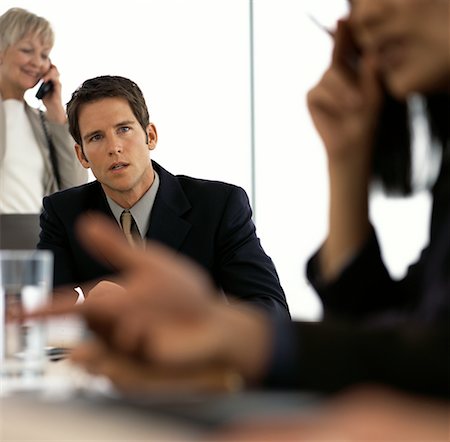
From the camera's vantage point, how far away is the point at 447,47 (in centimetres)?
109

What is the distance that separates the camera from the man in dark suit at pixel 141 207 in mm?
2934

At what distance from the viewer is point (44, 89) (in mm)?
5047

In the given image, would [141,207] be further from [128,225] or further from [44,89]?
[44,89]

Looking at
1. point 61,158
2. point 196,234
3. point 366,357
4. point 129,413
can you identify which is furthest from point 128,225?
point 129,413

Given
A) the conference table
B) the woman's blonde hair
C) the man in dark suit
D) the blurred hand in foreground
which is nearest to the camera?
the conference table

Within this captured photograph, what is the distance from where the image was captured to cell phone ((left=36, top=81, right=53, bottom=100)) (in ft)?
16.3

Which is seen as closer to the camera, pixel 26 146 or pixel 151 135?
pixel 151 135

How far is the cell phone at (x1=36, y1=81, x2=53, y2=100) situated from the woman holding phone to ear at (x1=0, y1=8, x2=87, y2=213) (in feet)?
0.20

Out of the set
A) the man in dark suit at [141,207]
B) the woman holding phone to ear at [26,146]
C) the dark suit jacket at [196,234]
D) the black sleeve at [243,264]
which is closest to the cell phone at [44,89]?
the woman holding phone to ear at [26,146]

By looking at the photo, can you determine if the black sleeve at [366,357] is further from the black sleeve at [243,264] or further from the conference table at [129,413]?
the black sleeve at [243,264]

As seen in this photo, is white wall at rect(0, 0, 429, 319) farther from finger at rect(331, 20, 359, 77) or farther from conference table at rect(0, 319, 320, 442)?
conference table at rect(0, 319, 320, 442)

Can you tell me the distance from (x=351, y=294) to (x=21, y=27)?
161 inches

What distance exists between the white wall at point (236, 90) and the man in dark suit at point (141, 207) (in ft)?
7.48

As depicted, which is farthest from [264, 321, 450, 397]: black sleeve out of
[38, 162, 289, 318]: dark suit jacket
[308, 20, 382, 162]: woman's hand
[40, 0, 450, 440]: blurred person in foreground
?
[38, 162, 289, 318]: dark suit jacket
